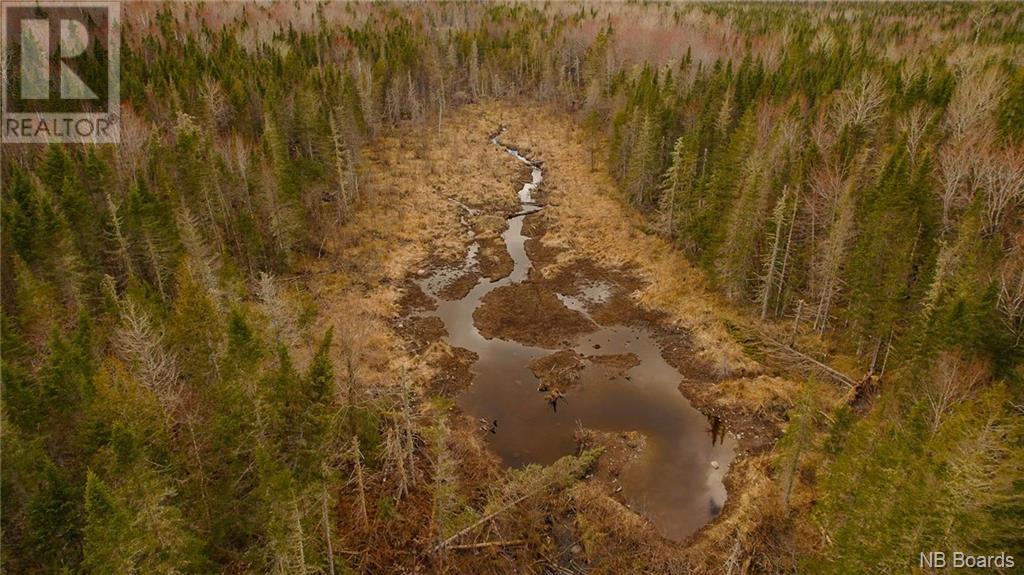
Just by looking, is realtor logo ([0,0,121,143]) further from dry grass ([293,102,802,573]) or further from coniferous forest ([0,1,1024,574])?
dry grass ([293,102,802,573])

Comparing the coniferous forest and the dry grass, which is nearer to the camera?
the coniferous forest

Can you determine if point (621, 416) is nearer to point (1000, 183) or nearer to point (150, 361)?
point (150, 361)

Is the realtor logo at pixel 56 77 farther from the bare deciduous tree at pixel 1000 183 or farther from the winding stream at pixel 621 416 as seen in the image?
the bare deciduous tree at pixel 1000 183

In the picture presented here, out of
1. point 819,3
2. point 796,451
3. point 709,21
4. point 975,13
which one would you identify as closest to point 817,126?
point 796,451

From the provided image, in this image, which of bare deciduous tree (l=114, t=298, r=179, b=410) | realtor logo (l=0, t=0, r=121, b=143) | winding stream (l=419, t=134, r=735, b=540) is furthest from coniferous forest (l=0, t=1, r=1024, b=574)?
realtor logo (l=0, t=0, r=121, b=143)

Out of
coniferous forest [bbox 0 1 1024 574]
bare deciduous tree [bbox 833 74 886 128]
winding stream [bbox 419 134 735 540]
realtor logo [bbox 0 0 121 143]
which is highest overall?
bare deciduous tree [bbox 833 74 886 128]
